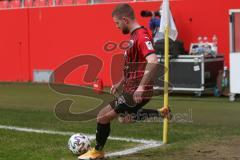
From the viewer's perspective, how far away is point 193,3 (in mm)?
16938

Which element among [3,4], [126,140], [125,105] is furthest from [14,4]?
[125,105]

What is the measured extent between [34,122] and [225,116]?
3.92 metres

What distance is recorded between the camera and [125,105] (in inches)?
281

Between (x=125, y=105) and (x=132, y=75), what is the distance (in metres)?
0.43

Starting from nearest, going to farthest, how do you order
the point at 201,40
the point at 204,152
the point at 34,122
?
the point at 204,152
the point at 34,122
the point at 201,40

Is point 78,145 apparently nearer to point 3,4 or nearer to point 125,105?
point 125,105

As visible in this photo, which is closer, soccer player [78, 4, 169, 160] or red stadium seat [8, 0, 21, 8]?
soccer player [78, 4, 169, 160]

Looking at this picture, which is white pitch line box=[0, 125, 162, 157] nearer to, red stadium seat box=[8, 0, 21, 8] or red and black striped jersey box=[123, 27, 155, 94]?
red and black striped jersey box=[123, 27, 155, 94]

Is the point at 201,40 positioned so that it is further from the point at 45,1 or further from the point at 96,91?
the point at 45,1

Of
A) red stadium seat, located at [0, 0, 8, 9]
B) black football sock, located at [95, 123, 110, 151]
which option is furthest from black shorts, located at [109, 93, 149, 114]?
red stadium seat, located at [0, 0, 8, 9]

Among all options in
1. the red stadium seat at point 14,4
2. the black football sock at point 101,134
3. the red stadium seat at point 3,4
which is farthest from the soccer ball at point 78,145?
the red stadium seat at point 3,4

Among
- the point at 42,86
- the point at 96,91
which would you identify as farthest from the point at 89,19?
the point at 96,91

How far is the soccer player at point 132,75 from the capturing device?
6.95 m

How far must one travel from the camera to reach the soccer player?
6945 mm
